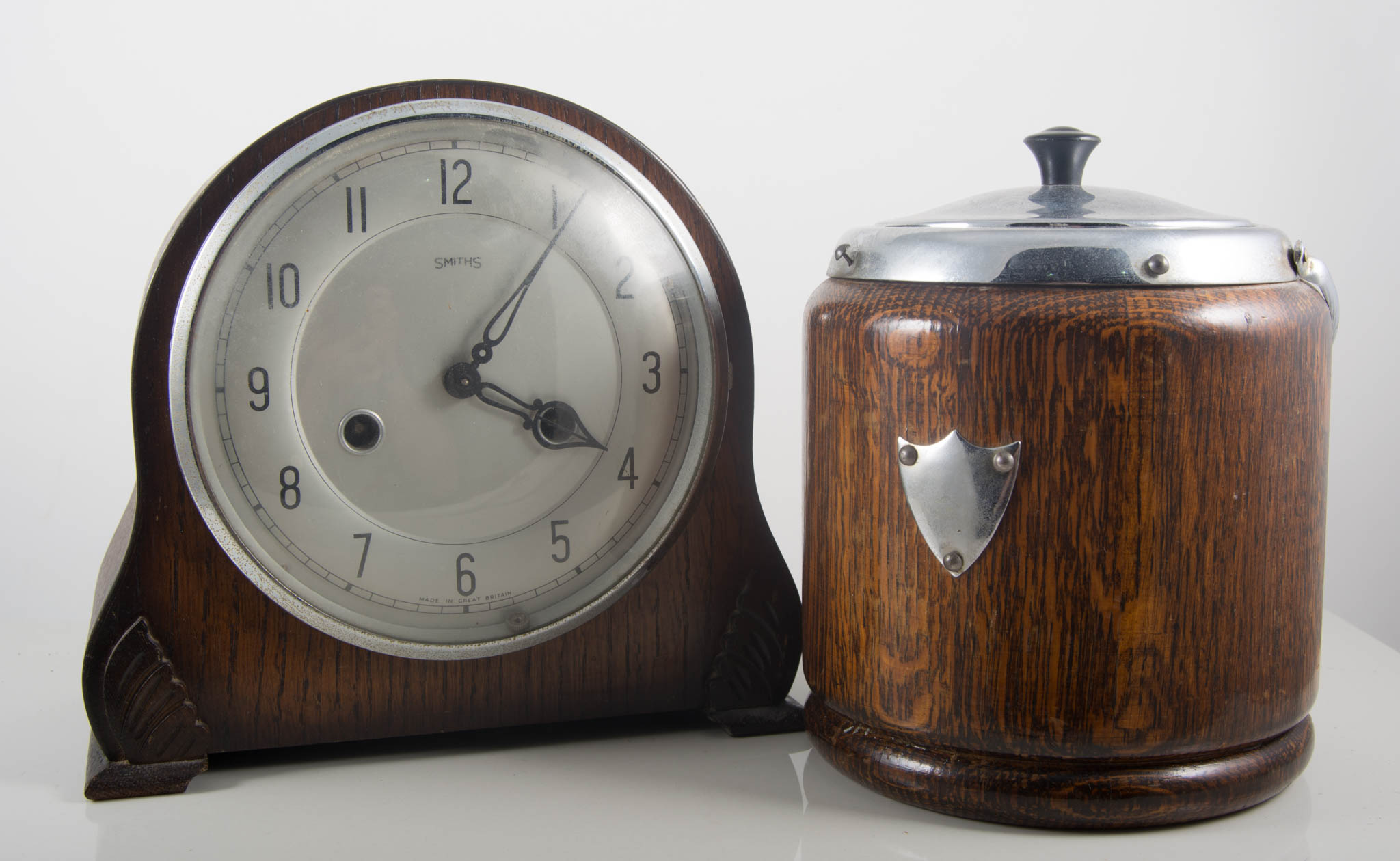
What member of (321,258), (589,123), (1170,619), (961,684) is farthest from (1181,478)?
(321,258)

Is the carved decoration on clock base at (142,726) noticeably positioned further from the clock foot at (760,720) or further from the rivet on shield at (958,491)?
the rivet on shield at (958,491)

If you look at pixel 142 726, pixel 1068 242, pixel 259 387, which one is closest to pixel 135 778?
pixel 142 726

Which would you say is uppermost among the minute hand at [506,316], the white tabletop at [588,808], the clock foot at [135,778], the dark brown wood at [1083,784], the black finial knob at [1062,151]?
the black finial knob at [1062,151]

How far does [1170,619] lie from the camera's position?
0.94 metres

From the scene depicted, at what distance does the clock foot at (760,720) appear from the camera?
46.3 inches

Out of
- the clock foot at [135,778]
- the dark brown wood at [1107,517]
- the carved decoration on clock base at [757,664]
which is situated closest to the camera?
the dark brown wood at [1107,517]

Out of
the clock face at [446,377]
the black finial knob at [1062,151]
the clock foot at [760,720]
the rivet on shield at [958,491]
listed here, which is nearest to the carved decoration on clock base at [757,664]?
the clock foot at [760,720]

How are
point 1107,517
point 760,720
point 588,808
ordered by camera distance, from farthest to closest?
point 760,720
point 588,808
point 1107,517

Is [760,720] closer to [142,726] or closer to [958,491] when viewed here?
[958,491]

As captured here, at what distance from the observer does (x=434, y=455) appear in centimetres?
111

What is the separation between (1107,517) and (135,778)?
0.74 m

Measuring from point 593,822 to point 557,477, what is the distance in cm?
28

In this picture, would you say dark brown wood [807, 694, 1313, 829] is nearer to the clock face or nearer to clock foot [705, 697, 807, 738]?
clock foot [705, 697, 807, 738]

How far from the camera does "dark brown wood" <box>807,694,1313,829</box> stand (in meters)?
0.96
